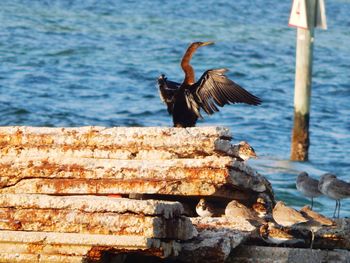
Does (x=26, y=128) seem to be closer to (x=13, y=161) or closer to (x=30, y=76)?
(x=13, y=161)

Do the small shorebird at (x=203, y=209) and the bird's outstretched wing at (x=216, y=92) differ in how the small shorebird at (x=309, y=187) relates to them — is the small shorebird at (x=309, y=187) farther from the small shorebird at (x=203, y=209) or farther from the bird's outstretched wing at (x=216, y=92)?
the small shorebird at (x=203, y=209)

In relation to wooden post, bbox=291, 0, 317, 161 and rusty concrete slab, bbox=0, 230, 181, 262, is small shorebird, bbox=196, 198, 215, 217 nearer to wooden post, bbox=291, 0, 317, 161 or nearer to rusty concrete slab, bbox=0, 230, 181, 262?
rusty concrete slab, bbox=0, 230, 181, 262

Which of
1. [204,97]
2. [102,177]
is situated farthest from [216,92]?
[102,177]

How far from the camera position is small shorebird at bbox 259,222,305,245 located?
6.66 metres

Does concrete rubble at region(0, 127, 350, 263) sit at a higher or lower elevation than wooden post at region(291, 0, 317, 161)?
higher

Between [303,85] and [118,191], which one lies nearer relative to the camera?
[118,191]

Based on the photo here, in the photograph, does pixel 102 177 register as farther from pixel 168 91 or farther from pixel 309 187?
pixel 309 187

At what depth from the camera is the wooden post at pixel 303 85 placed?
1588 cm

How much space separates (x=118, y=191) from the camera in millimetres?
6469

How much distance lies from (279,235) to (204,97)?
93.3 inches

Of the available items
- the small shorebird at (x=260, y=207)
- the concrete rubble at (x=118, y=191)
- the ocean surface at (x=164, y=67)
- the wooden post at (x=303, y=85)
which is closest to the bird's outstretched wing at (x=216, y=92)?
the small shorebird at (x=260, y=207)

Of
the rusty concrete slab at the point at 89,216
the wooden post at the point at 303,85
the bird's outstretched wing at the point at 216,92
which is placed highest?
the rusty concrete slab at the point at 89,216

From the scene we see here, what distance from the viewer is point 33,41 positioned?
1173 inches

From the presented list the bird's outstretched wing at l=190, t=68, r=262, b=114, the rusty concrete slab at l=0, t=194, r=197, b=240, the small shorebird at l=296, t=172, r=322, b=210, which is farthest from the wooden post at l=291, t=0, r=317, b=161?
the rusty concrete slab at l=0, t=194, r=197, b=240
